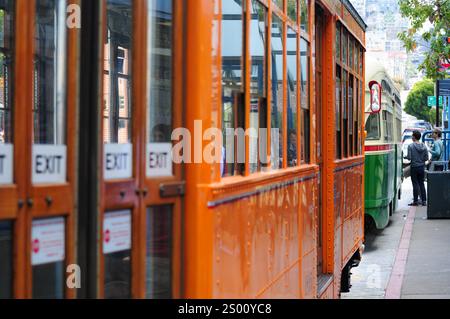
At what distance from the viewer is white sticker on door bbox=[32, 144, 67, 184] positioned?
8.32ft

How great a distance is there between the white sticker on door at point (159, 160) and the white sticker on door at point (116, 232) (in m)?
0.21

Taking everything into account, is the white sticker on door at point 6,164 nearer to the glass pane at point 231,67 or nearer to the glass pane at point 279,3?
the glass pane at point 231,67

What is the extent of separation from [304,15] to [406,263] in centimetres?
679

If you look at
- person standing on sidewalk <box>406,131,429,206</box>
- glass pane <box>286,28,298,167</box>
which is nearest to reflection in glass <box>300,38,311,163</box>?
glass pane <box>286,28,298,167</box>

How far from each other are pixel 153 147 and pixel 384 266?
9028mm

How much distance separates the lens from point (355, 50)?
9.24 meters

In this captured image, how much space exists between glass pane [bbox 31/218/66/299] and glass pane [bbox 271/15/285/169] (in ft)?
6.49

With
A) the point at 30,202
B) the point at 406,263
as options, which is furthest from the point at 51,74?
the point at 406,263

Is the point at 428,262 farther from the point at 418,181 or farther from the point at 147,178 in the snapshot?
the point at 147,178

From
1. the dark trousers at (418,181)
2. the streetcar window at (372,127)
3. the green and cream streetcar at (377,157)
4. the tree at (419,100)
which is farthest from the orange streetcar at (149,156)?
the tree at (419,100)

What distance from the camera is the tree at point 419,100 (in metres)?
85.0

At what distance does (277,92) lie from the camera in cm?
455

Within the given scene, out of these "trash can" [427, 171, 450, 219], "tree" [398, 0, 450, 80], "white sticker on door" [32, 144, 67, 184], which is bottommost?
"trash can" [427, 171, 450, 219]

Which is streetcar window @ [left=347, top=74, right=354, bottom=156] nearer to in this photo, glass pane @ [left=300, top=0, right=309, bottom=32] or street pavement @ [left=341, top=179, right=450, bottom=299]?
street pavement @ [left=341, top=179, right=450, bottom=299]
